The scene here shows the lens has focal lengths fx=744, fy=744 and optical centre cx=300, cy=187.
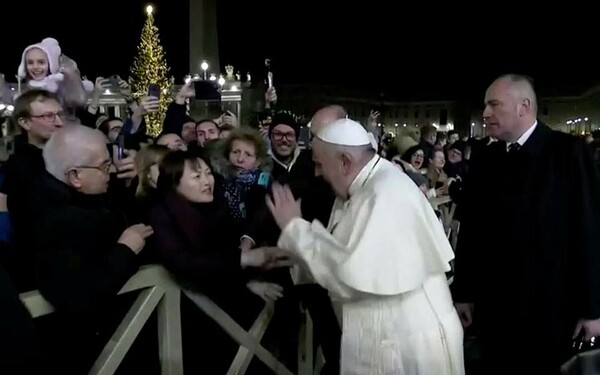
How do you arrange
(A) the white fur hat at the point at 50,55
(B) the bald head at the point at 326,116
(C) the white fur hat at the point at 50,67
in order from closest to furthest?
(B) the bald head at the point at 326,116 → (C) the white fur hat at the point at 50,67 → (A) the white fur hat at the point at 50,55

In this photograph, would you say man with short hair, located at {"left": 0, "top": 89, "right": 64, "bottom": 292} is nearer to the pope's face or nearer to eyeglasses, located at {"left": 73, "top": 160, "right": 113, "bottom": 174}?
eyeglasses, located at {"left": 73, "top": 160, "right": 113, "bottom": 174}

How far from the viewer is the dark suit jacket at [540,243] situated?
4.24 m

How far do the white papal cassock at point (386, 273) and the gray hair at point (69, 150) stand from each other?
1.02 metres

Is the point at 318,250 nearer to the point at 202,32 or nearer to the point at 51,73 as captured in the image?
the point at 51,73

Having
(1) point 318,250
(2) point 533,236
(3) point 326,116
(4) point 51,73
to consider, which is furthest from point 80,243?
(4) point 51,73

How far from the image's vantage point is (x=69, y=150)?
137 inches

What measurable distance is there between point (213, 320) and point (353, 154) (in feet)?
4.46

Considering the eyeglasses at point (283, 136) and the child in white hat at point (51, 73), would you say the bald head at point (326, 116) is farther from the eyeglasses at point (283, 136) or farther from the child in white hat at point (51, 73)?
the child in white hat at point (51, 73)

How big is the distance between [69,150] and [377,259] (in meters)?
1.52

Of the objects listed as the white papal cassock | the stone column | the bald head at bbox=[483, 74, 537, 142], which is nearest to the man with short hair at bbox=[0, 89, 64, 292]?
the white papal cassock

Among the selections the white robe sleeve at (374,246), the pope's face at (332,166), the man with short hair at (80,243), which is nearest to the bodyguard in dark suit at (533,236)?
the white robe sleeve at (374,246)

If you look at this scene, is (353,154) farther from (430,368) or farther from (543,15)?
(543,15)

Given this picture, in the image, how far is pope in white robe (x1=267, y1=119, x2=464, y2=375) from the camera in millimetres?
3174

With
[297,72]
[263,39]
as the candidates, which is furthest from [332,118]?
[297,72]
